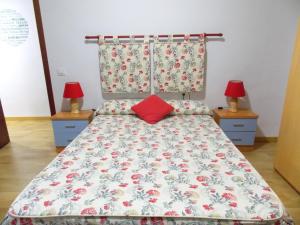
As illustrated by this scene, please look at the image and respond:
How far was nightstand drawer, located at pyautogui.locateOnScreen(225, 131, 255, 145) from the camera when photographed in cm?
288

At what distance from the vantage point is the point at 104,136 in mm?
2207

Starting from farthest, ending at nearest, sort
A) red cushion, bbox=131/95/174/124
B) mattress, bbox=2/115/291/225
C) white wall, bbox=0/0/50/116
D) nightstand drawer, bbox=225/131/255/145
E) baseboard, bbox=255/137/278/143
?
white wall, bbox=0/0/50/116, baseboard, bbox=255/137/278/143, nightstand drawer, bbox=225/131/255/145, red cushion, bbox=131/95/174/124, mattress, bbox=2/115/291/225

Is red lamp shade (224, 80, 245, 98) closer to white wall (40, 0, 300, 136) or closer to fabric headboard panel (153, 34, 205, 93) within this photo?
white wall (40, 0, 300, 136)

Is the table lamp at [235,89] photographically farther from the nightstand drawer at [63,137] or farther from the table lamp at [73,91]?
the nightstand drawer at [63,137]

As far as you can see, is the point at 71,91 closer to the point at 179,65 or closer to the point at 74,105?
the point at 74,105

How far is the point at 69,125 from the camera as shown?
2885mm

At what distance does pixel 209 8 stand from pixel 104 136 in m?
2.01

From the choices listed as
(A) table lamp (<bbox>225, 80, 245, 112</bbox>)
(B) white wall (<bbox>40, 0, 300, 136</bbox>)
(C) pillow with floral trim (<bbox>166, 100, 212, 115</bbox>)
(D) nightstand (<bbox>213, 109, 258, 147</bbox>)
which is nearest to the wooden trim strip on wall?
(B) white wall (<bbox>40, 0, 300, 136</bbox>)

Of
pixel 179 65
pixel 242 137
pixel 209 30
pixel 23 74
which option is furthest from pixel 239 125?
pixel 23 74

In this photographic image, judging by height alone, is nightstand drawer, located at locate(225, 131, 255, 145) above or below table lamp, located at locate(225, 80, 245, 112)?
below

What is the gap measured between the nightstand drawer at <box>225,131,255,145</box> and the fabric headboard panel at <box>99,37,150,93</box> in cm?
123

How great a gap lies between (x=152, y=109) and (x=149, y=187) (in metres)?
1.35

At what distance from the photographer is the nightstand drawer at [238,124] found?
2.82 metres

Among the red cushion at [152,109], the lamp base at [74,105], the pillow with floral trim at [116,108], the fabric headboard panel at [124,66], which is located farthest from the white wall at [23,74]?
the red cushion at [152,109]
